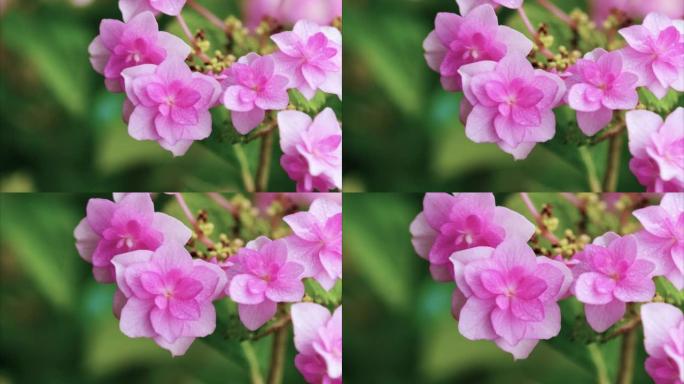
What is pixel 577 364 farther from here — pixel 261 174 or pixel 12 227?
pixel 12 227

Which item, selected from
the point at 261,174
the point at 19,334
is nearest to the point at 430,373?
the point at 261,174

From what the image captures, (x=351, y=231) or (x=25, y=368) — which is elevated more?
(x=351, y=231)

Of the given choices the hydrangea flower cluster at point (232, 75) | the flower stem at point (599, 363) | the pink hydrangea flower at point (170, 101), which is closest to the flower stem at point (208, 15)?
the hydrangea flower cluster at point (232, 75)

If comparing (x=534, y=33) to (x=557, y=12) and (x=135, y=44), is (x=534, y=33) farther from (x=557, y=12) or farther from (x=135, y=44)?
(x=135, y=44)

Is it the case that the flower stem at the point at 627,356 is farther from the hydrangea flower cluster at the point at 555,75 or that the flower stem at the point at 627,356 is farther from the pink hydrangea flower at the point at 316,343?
the pink hydrangea flower at the point at 316,343

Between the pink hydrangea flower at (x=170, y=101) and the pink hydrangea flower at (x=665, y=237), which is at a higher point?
the pink hydrangea flower at (x=170, y=101)

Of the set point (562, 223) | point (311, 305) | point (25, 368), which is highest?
point (562, 223)
